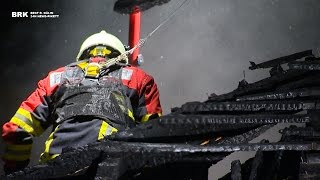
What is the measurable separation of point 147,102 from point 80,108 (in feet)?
3.21

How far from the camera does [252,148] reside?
7.06 feet

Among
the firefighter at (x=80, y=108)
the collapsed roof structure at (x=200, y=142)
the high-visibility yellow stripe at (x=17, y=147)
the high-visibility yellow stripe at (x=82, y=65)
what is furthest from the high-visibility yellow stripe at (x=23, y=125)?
the collapsed roof structure at (x=200, y=142)

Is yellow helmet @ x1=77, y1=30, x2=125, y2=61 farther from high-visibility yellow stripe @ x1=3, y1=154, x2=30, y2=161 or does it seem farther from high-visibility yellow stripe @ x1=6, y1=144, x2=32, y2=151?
high-visibility yellow stripe @ x1=3, y1=154, x2=30, y2=161

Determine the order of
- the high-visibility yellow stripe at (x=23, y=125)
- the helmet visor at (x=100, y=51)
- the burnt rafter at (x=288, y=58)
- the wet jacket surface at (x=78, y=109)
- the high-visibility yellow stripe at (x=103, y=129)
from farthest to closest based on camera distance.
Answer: the helmet visor at (x=100, y=51) → the high-visibility yellow stripe at (x=23, y=125) → the wet jacket surface at (x=78, y=109) → the high-visibility yellow stripe at (x=103, y=129) → the burnt rafter at (x=288, y=58)

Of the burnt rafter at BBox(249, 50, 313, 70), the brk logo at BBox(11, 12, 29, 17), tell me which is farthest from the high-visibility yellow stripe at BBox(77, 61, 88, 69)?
the brk logo at BBox(11, 12, 29, 17)

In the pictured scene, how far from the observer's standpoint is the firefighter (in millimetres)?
4051

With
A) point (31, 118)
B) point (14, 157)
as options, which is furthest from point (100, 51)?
point (14, 157)

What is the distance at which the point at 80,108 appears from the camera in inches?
161

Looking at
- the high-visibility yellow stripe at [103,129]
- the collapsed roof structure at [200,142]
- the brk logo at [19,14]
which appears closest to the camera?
the collapsed roof structure at [200,142]

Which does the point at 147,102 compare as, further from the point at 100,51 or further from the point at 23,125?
the point at 23,125

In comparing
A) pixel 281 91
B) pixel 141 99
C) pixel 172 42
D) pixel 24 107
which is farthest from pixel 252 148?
pixel 172 42

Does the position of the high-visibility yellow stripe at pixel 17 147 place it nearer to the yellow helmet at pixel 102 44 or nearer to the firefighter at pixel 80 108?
the firefighter at pixel 80 108

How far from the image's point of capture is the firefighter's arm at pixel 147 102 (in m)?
4.74

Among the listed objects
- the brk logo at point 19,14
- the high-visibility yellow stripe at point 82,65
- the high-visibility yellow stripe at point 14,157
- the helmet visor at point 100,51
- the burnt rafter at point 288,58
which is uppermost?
the brk logo at point 19,14
